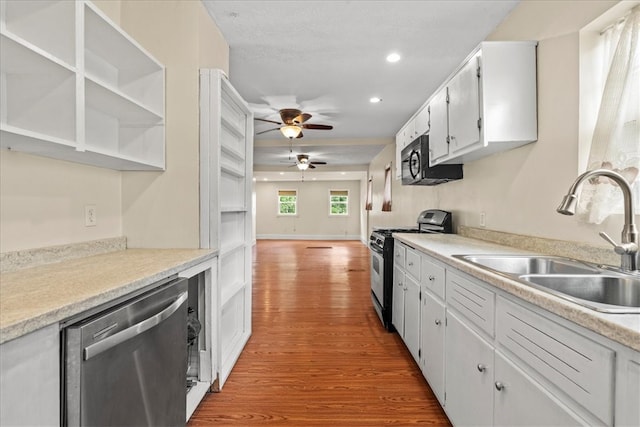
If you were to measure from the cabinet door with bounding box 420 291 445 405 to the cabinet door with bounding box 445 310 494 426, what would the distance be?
3.5 inches

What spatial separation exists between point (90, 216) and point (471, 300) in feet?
6.69

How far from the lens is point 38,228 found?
1.46 m

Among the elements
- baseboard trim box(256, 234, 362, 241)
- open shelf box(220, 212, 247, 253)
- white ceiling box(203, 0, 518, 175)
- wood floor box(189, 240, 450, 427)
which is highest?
white ceiling box(203, 0, 518, 175)

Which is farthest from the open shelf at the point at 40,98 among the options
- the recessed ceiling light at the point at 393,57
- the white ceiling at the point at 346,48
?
the recessed ceiling light at the point at 393,57

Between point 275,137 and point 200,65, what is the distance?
424cm

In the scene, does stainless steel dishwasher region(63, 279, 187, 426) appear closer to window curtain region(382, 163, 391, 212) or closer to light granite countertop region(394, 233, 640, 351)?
light granite countertop region(394, 233, 640, 351)

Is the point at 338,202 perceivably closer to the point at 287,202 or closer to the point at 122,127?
the point at 287,202

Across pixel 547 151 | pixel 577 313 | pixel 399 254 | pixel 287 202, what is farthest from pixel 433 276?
pixel 287 202

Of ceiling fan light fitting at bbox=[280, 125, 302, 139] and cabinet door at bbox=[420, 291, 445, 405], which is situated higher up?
ceiling fan light fitting at bbox=[280, 125, 302, 139]

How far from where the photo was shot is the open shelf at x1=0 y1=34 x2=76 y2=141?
4.07 ft

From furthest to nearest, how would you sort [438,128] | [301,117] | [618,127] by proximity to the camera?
[301,117], [438,128], [618,127]

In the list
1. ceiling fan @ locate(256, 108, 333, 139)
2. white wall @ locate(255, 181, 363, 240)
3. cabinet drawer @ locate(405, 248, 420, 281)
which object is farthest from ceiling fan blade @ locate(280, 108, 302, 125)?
white wall @ locate(255, 181, 363, 240)

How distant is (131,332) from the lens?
1.07 meters

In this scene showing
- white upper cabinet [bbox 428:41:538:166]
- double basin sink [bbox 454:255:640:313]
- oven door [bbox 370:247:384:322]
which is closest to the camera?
double basin sink [bbox 454:255:640:313]
